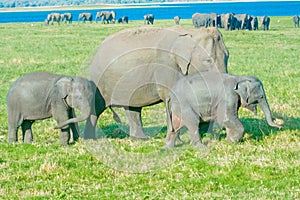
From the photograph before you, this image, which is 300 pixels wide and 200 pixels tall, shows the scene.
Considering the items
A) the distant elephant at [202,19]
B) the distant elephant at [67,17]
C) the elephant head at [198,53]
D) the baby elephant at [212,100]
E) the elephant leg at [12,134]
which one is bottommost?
the distant elephant at [67,17]

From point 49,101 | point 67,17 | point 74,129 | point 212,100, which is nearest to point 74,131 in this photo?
point 74,129

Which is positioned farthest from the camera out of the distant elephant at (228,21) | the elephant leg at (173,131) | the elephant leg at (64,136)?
the distant elephant at (228,21)

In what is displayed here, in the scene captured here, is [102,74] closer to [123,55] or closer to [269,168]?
[123,55]

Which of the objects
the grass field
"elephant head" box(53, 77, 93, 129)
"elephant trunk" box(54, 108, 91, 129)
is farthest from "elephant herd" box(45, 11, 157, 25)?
"elephant trunk" box(54, 108, 91, 129)

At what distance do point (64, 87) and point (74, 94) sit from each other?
203 millimetres

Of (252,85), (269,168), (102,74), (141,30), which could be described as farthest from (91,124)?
(269,168)

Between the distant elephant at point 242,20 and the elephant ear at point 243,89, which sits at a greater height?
the elephant ear at point 243,89

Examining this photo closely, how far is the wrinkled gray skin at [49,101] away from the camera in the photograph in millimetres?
10602

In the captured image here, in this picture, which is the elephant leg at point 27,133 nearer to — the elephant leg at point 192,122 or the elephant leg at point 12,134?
the elephant leg at point 12,134

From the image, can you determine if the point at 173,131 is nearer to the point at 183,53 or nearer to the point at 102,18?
the point at 183,53

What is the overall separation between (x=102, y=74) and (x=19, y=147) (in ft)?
6.70

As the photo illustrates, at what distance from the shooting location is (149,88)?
1137cm

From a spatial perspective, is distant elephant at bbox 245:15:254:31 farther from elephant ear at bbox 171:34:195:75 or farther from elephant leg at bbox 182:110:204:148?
elephant leg at bbox 182:110:204:148

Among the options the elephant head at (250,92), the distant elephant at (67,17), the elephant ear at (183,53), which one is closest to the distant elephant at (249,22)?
the distant elephant at (67,17)
